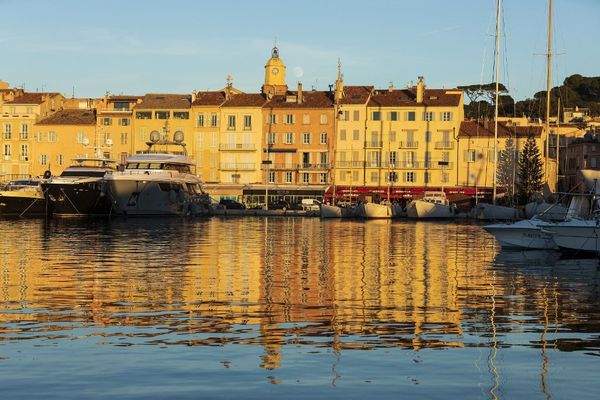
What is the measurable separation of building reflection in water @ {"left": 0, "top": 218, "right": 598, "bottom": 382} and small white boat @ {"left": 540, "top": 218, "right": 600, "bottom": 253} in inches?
33.4

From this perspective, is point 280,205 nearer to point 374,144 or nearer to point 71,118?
point 374,144

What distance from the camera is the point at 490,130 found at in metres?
116

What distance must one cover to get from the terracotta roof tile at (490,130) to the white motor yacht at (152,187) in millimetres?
38354

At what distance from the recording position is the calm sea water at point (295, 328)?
1295cm

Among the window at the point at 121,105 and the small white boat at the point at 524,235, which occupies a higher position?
the window at the point at 121,105

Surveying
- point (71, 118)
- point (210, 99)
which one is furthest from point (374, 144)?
point (71, 118)

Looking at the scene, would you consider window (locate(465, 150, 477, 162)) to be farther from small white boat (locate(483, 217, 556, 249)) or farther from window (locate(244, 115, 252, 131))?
small white boat (locate(483, 217, 556, 249))

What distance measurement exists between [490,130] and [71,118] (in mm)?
48882

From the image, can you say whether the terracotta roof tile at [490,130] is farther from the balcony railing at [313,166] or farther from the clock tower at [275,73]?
the clock tower at [275,73]

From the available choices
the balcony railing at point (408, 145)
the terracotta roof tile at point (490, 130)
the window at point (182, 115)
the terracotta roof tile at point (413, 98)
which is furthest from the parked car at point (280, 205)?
the terracotta roof tile at point (490, 130)

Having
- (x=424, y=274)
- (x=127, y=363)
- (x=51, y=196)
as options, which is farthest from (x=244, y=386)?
(x=51, y=196)

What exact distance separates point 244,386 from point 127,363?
2.16 meters

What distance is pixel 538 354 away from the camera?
50.1 feet

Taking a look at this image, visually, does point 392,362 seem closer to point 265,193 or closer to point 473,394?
point 473,394
